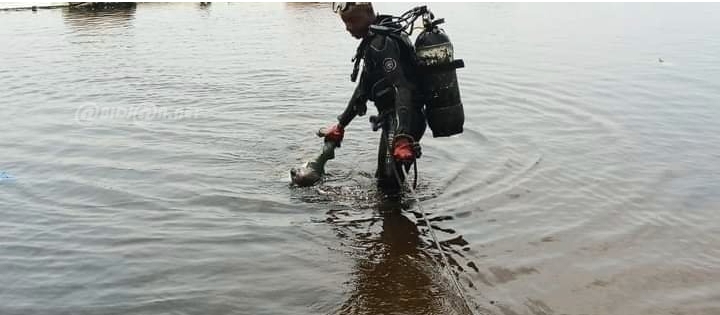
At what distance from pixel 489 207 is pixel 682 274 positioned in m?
1.77

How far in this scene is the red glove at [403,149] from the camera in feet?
15.4

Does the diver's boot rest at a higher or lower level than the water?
higher

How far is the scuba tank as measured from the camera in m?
4.95

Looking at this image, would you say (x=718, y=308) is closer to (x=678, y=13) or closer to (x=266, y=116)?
(x=266, y=116)

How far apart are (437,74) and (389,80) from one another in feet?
1.32

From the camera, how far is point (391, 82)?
16.8 feet

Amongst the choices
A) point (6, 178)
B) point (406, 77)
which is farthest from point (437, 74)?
point (6, 178)

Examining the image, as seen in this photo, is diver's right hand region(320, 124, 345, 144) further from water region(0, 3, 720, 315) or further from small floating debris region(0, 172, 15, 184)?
small floating debris region(0, 172, 15, 184)

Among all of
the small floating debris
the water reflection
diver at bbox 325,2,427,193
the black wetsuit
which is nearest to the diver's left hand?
diver at bbox 325,2,427,193

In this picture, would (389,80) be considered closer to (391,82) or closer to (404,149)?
(391,82)

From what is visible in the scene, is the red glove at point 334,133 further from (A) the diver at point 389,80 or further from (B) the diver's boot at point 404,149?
(B) the diver's boot at point 404,149

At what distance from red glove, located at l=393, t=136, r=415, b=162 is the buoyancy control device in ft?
1.43

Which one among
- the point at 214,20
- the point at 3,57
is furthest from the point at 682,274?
the point at 214,20

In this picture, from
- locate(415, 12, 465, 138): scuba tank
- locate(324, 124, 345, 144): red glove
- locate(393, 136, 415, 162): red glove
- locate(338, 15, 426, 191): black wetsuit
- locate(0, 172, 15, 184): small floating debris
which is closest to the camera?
locate(393, 136, 415, 162): red glove
